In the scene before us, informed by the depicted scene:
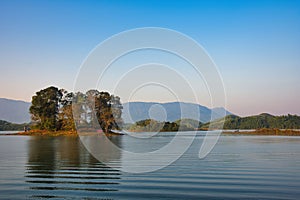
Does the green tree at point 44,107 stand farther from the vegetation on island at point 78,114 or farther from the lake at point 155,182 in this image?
the lake at point 155,182

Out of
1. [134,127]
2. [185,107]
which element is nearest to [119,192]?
[185,107]

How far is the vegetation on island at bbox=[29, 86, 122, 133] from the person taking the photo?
3024 inches

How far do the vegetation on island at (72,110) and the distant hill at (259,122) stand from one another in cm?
4064

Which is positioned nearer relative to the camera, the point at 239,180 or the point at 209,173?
the point at 239,180

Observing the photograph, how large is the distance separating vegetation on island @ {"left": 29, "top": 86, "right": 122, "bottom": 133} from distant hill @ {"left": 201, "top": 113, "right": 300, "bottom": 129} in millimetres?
40643

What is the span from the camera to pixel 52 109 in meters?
83.3

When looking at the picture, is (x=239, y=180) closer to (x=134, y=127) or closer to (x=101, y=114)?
(x=101, y=114)

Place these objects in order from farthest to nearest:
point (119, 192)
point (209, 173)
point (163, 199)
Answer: point (209, 173), point (119, 192), point (163, 199)

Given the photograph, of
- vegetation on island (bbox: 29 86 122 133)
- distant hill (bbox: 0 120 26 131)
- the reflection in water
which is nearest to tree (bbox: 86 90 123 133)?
vegetation on island (bbox: 29 86 122 133)

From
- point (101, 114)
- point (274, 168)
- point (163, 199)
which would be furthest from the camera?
point (101, 114)

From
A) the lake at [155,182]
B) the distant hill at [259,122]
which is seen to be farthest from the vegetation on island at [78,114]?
the lake at [155,182]

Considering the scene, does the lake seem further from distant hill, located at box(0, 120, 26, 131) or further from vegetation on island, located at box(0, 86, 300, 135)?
distant hill, located at box(0, 120, 26, 131)

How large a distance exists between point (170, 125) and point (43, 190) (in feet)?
353

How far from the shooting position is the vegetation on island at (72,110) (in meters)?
76.8
